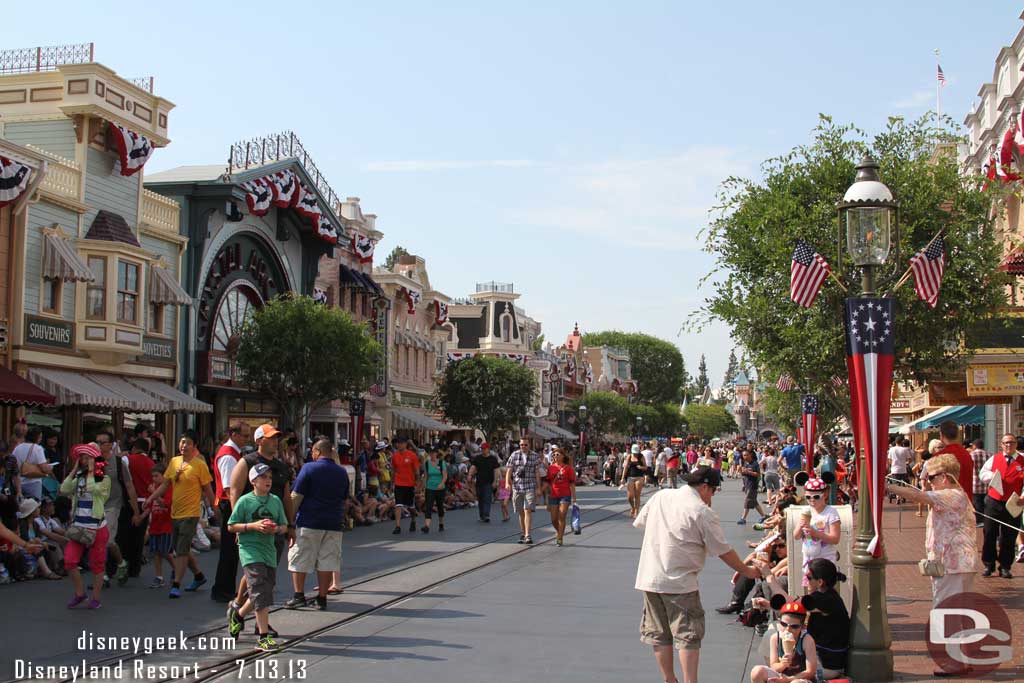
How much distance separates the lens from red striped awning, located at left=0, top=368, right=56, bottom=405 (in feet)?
69.2

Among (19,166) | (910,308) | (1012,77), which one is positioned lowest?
(910,308)

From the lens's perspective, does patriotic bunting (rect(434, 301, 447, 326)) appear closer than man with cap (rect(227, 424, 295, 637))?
No

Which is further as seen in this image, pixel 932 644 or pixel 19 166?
pixel 19 166

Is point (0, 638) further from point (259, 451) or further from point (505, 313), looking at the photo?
point (505, 313)

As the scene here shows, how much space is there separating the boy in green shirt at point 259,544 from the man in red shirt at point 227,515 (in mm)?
1838

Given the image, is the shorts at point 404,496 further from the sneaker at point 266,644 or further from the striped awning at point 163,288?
the sneaker at point 266,644

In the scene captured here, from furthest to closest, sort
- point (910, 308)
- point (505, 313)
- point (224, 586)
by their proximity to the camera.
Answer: point (505, 313), point (910, 308), point (224, 586)

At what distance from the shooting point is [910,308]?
25438 millimetres

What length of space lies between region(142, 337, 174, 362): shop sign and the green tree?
6539 centimetres

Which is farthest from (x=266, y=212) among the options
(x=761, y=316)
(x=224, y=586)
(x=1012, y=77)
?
(x=224, y=586)

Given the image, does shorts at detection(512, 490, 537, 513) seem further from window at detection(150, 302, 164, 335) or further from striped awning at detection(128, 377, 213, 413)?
window at detection(150, 302, 164, 335)

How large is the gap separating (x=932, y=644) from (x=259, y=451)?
6.22 meters

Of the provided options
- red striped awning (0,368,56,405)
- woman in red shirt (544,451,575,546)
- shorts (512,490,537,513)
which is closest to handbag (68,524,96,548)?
woman in red shirt (544,451,575,546)

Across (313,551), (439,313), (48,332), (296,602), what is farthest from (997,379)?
(439,313)
